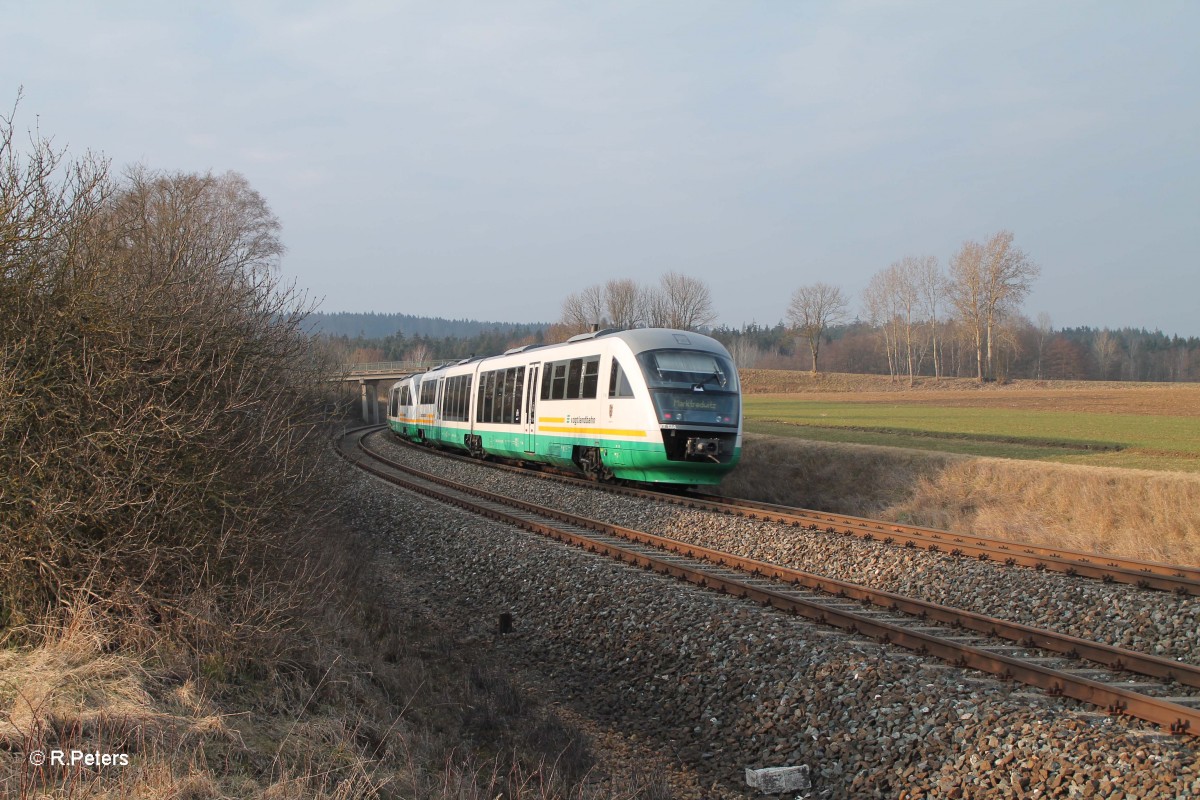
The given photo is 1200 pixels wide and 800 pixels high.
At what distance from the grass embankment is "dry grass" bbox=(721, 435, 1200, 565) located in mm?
24

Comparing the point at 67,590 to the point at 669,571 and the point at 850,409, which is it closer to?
the point at 669,571

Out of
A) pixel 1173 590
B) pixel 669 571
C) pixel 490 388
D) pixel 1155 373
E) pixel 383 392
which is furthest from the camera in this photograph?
pixel 1155 373

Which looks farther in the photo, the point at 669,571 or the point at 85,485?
the point at 669,571

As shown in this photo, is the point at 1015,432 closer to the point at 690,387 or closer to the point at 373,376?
the point at 690,387

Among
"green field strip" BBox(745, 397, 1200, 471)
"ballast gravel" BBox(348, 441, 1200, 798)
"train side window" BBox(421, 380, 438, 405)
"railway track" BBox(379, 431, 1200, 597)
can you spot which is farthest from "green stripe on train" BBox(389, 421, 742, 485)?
"train side window" BBox(421, 380, 438, 405)

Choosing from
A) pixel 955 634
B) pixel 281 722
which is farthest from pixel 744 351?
pixel 281 722

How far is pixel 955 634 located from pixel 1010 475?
9.71 meters

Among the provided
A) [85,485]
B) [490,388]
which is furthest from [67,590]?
[490,388]

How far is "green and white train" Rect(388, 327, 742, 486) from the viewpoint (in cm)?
1619

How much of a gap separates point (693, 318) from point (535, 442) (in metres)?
62.0

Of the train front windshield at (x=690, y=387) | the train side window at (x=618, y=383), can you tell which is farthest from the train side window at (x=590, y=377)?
the train front windshield at (x=690, y=387)

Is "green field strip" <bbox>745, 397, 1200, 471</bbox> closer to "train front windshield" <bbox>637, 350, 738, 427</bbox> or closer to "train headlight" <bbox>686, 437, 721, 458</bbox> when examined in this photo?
"train front windshield" <bbox>637, 350, 738, 427</bbox>

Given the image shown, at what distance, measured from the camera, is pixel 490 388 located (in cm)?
2503

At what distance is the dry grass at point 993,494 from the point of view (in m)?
13.1
